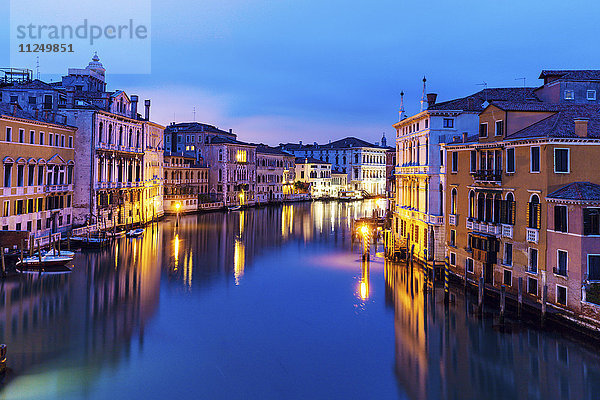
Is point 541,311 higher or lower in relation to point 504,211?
lower

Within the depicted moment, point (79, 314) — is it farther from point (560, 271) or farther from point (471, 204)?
point (560, 271)

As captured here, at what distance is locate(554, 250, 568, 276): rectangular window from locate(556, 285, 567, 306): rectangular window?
45 cm

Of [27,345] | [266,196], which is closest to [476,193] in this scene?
[27,345]

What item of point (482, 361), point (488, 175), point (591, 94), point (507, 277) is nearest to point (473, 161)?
point (488, 175)

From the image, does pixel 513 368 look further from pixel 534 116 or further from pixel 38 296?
pixel 38 296

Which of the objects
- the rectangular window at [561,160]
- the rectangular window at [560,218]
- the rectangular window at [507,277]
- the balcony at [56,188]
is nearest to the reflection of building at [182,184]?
the balcony at [56,188]

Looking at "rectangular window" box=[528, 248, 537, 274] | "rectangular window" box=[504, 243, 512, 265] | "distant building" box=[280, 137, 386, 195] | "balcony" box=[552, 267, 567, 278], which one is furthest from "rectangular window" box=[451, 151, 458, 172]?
"distant building" box=[280, 137, 386, 195]

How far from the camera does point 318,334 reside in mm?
14711

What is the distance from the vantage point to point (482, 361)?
12.4 metres

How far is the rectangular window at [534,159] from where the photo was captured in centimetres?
1561

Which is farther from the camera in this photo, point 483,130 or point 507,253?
point 483,130

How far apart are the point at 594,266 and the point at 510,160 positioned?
4.78 metres

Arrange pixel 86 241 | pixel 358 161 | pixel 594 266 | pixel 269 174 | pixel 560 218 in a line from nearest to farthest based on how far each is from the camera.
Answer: pixel 594 266 < pixel 560 218 < pixel 86 241 < pixel 269 174 < pixel 358 161

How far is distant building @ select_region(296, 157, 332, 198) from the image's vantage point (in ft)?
271
